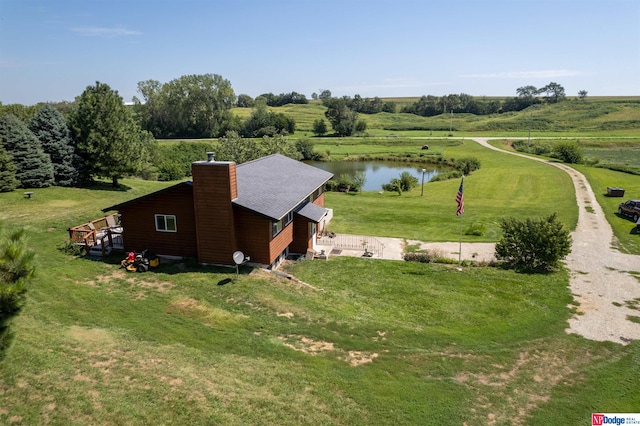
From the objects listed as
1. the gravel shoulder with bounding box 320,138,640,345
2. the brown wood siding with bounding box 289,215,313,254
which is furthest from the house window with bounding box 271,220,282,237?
the gravel shoulder with bounding box 320,138,640,345

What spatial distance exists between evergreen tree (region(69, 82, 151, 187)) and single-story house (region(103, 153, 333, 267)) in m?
16.4

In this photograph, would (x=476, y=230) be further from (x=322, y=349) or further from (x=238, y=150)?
(x=238, y=150)

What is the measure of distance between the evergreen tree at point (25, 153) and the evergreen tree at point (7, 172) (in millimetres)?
594

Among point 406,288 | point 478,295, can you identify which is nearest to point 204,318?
point 406,288

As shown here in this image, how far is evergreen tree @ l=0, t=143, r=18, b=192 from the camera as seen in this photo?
28.4 meters

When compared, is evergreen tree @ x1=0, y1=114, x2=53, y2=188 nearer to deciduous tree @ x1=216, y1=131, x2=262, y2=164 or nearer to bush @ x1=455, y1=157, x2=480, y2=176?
deciduous tree @ x1=216, y1=131, x2=262, y2=164

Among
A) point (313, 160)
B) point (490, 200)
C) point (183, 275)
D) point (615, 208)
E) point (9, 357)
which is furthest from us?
point (313, 160)

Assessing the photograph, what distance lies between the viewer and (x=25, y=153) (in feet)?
98.4

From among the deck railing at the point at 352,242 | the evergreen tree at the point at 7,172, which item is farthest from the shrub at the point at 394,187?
the evergreen tree at the point at 7,172

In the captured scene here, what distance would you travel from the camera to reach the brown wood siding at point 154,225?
19.2 metres

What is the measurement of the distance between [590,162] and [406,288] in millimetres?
51793

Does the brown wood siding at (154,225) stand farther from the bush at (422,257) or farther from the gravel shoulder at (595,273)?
the bush at (422,257)

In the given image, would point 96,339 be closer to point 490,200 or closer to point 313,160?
point 490,200

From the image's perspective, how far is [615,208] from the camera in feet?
108
